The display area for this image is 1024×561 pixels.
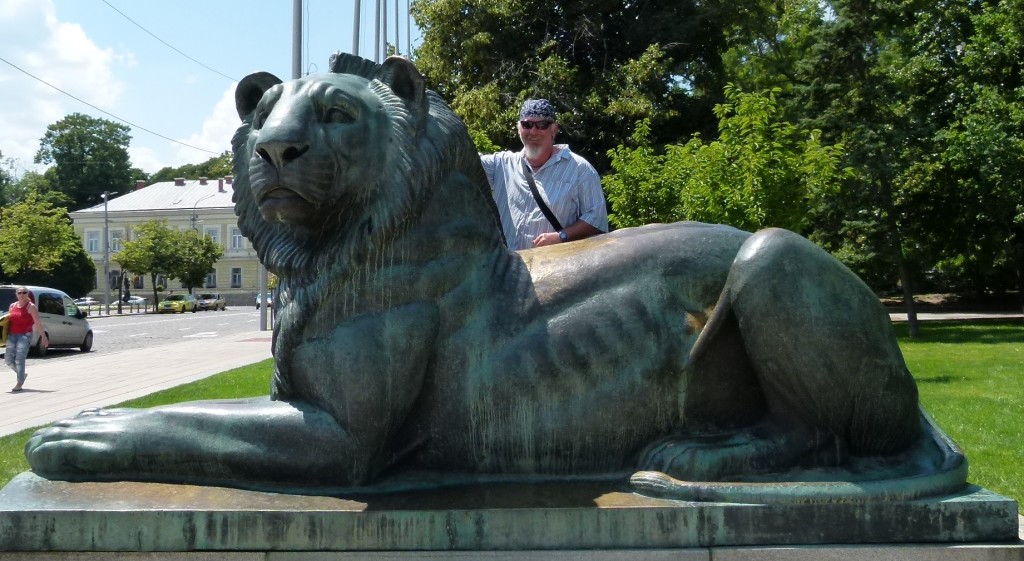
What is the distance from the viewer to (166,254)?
60438 mm

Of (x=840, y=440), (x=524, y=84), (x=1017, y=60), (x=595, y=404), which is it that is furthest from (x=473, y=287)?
(x=1017, y=60)

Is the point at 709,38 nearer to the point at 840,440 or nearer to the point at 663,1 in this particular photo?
the point at 663,1

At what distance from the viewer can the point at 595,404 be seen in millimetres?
3000

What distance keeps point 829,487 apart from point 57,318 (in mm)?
22126

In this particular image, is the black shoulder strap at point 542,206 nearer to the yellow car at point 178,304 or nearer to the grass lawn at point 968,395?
the grass lawn at point 968,395

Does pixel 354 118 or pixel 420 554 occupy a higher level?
pixel 354 118

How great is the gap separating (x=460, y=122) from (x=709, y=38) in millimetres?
21421

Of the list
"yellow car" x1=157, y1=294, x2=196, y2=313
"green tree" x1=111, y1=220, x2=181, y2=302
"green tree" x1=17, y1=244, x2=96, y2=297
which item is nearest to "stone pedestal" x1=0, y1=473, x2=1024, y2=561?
"green tree" x1=17, y1=244, x2=96, y2=297

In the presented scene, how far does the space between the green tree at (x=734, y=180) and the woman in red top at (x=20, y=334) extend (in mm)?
8986

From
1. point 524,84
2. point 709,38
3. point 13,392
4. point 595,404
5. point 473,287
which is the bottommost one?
point 13,392

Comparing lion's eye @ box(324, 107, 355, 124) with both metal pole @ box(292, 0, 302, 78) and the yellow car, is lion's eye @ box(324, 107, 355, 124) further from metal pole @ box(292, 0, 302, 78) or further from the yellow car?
the yellow car

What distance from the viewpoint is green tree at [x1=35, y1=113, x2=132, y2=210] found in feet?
281

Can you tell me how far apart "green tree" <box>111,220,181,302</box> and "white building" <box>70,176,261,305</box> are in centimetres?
1290

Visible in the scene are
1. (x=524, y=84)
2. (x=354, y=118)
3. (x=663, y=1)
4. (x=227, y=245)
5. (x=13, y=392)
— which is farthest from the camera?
(x=227, y=245)
